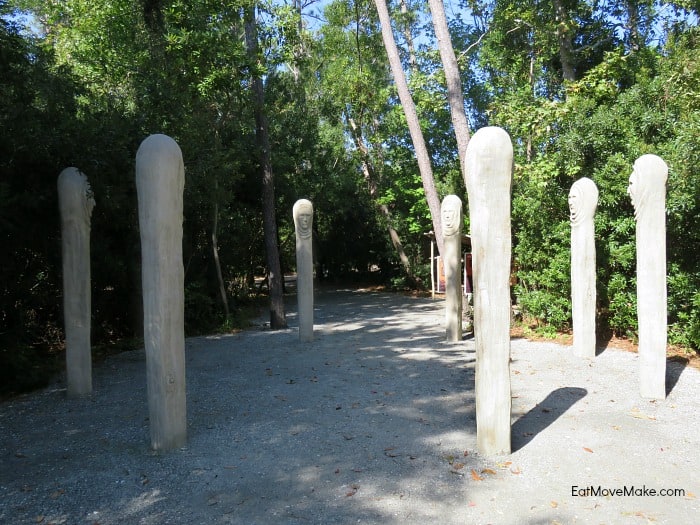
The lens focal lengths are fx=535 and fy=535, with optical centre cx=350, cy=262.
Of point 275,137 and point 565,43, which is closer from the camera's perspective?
point 565,43

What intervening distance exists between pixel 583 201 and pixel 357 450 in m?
5.08

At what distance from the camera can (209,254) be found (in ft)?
44.9

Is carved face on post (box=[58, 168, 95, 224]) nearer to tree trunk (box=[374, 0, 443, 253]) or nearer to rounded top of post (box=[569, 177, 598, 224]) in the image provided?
rounded top of post (box=[569, 177, 598, 224])

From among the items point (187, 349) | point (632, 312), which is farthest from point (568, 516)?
point (187, 349)

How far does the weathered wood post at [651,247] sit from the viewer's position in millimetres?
5441

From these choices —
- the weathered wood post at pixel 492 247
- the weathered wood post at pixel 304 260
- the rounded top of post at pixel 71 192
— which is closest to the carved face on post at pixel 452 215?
the weathered wood post at pixel 304 260

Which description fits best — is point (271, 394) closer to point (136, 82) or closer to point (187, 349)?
point (187, 349)

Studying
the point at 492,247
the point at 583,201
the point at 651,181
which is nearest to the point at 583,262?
the point at 583,201

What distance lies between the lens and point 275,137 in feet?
54.9

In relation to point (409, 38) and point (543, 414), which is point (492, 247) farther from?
point (409, 38)

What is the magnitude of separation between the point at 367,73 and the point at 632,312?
44.1 ft

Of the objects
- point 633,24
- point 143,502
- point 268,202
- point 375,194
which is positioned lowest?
point 143,502

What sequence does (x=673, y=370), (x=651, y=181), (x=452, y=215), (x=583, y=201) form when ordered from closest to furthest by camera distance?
(x=651, y=181) → (x=673, y=370) → (x=583, y=201) → (x=452, y=215)

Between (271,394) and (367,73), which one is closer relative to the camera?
(271,394)
